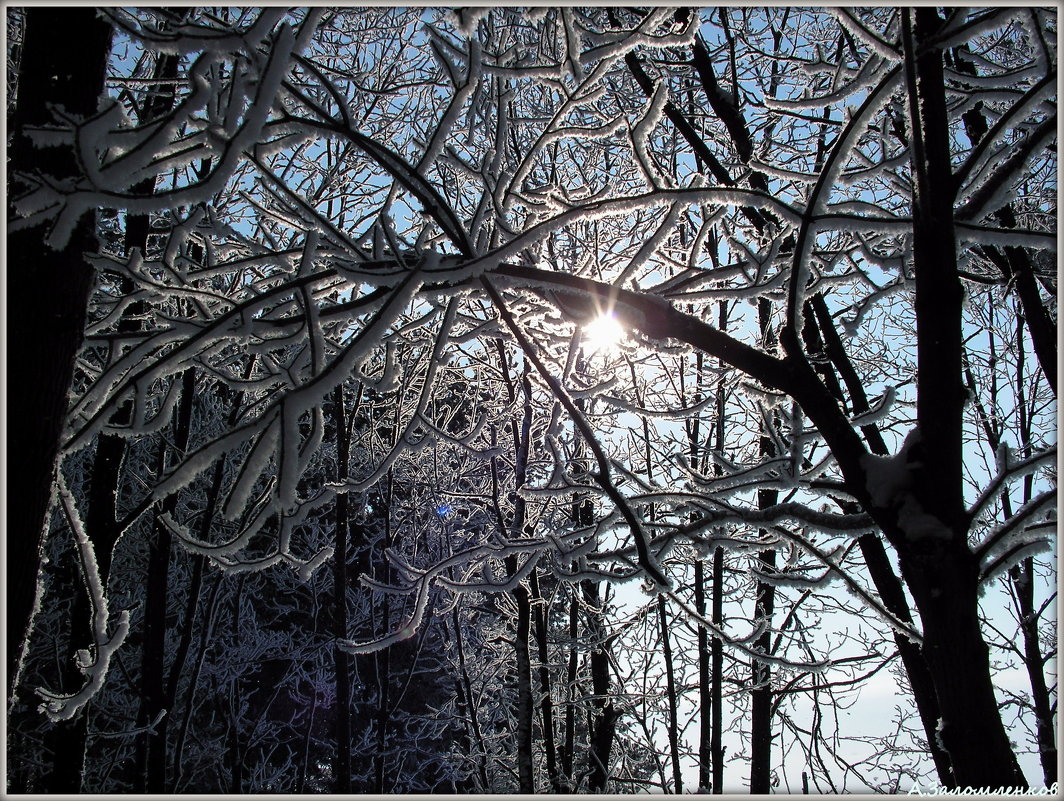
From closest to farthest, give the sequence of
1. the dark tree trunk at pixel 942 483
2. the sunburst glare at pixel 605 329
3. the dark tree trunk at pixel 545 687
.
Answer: the dark tree trunk at pixel 942 483
the sunburst glare at pixel 605 329
the dark tree trunk at pixel 545 687

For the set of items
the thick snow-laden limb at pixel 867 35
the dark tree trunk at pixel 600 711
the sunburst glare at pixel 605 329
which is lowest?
the dark tree trunk at pixel 600 711

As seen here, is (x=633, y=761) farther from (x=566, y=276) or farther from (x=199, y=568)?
(x=566, y=276)

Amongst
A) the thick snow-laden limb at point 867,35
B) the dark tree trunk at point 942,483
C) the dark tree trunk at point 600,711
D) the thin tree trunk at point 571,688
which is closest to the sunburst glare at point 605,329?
the dark tree trunk at point 942,483

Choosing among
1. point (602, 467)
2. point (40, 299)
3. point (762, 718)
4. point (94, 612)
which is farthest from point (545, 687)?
point (40, 299)

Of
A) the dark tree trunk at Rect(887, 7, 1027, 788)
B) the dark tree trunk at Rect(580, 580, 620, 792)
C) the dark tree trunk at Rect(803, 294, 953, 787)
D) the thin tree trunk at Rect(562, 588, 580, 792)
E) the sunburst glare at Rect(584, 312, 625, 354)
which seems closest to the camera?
the dark tree trunk at Rect(887, 7, 1027, 788)

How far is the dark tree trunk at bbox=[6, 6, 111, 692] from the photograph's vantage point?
130cm

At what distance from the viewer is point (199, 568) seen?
5539mm

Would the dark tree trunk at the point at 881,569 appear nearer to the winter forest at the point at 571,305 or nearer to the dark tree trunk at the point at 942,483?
the winter forest at the point at 571,305

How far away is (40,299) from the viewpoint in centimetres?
136

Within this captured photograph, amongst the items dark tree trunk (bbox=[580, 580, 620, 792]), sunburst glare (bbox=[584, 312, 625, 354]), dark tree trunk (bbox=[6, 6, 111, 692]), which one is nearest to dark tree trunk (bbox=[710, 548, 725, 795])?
dark tree trunk (bbox=[580, 580, 620, 792])

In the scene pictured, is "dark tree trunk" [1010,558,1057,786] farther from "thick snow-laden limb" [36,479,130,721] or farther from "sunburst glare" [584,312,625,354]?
"thick snow-laden limb" [36,479,130,721]

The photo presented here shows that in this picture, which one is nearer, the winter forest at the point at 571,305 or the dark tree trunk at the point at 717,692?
the winter forest at the point at 571,305

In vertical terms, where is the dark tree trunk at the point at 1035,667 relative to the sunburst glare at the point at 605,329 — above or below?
below

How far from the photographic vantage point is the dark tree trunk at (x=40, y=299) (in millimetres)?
1297
